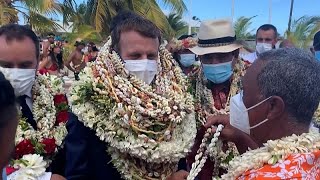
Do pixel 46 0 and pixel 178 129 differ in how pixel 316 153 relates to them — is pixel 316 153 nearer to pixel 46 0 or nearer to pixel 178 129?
pixel 178 129

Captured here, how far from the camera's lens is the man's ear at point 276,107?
1.93m

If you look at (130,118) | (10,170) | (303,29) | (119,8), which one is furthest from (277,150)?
(303,29)

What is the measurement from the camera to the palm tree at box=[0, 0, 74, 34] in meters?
13.4

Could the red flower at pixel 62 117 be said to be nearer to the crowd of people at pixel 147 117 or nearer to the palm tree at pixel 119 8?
the crowd of people at pixel 147 117

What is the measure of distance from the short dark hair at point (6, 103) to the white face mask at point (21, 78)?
4.12ft

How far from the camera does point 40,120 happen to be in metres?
2.81

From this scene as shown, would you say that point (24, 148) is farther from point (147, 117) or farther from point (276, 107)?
point (276, 107)

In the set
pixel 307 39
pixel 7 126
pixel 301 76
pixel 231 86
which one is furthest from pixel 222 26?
pixel 307 39

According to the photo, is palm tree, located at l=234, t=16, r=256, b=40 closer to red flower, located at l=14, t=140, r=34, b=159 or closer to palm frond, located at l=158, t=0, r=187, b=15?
palm frond, located at l=158, t=0, r=187, b=15

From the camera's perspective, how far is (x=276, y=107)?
1.96 metres

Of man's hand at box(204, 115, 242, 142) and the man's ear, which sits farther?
man's hand at box(204, 115, 242, 142)

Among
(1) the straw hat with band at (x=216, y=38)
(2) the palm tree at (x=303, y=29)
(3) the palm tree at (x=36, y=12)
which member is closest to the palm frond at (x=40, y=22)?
(3) the palm tree at (x=36, y=12)

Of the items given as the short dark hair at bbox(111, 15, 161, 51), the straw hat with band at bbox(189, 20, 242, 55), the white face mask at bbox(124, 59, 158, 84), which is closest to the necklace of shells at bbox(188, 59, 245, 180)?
the straw hat with band at bbox(189, 20, 242, 55)

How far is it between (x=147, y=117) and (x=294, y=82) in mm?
895
